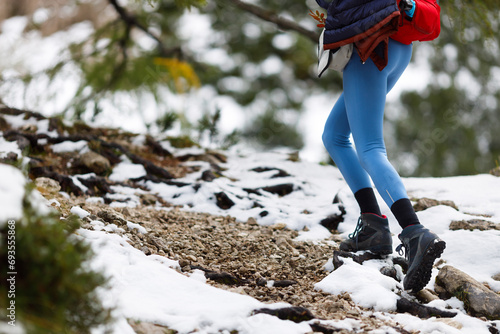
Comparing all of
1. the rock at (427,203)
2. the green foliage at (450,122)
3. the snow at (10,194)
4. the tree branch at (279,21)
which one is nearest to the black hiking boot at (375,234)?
the rock at (427,203)

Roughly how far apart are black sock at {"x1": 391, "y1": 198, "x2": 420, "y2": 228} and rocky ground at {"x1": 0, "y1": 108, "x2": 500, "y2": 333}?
329 millimetres

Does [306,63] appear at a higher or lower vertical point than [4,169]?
higher

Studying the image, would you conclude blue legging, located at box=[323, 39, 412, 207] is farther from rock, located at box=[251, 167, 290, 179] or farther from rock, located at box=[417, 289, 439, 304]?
rock, located at box=[251, 167, 290, 179]

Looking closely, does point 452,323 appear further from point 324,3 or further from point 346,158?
point 324,3

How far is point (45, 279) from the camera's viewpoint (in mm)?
945

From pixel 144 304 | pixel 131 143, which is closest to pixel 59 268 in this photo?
pixel 144 304

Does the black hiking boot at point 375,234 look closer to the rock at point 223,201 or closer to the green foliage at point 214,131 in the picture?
the rock at point 223,201

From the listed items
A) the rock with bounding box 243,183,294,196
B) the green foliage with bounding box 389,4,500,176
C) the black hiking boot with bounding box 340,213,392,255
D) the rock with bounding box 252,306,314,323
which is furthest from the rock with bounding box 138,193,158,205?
the green foliage with bounding box 389,4,500,176

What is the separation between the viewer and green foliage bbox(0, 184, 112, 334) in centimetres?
93

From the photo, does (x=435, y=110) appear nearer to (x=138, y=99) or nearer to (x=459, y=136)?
(x=459, y=136)

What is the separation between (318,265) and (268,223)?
2.64ft

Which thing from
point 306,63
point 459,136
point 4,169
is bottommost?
point 4,169

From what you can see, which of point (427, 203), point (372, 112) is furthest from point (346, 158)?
point (427, 203)

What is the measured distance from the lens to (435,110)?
797 cm
